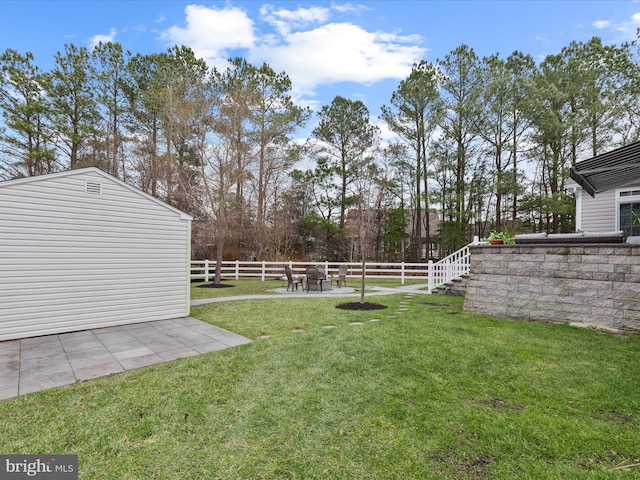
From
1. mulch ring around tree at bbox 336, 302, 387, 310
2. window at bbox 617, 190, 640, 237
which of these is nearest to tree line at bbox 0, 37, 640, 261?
mulch ring around tree at bbox 336, 302, 387, 310

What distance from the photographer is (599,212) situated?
9148 millimetres

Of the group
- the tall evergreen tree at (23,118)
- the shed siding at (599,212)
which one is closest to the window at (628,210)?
the shed siding at (599,212)

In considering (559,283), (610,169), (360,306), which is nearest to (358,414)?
(360,306)

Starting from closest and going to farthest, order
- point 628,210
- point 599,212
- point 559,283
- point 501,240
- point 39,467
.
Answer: point 39,467 → point 559,283 → point 501,240 → point 628,210 → point 599,212

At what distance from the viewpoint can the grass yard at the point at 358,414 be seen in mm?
2014

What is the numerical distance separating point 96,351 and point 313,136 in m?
18.9

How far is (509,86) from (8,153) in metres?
25.5

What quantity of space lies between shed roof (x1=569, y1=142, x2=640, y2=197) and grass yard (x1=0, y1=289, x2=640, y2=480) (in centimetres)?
269

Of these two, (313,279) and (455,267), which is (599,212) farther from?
(313,279)

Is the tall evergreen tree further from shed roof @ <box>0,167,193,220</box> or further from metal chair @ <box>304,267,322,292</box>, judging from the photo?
metal chair @ <box>304,267,322,292</box>

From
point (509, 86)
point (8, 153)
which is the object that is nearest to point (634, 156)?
point (509, 86)

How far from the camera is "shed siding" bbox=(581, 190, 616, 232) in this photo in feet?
29.2

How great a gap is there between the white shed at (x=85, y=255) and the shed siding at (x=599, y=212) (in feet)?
37.4

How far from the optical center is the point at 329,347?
4445 mm
